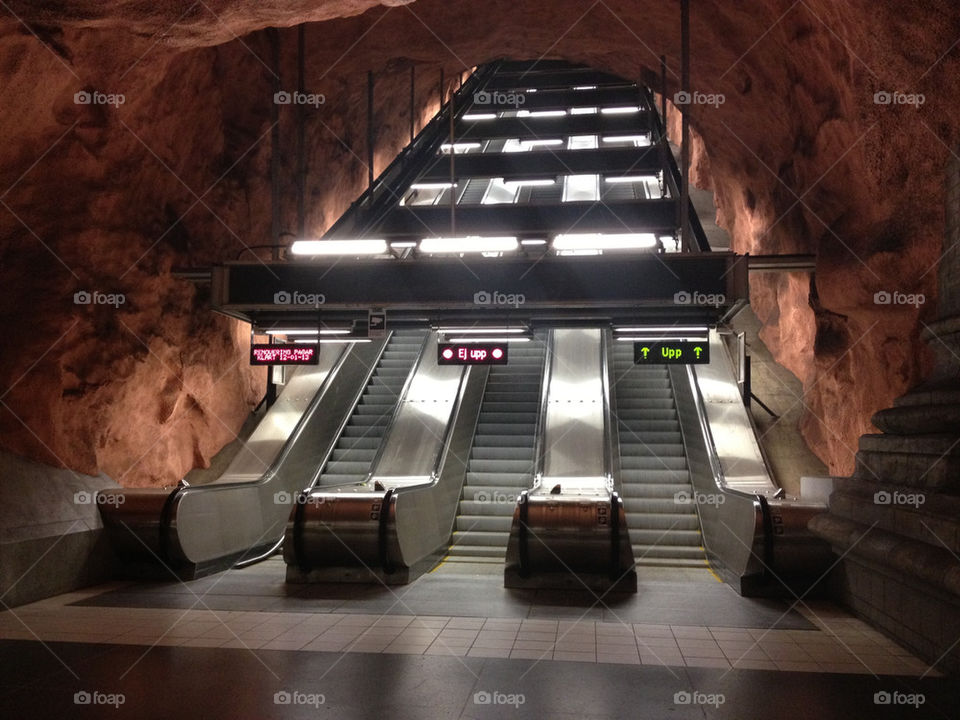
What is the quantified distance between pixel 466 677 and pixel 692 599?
3.17m

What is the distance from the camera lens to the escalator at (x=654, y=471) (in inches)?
365

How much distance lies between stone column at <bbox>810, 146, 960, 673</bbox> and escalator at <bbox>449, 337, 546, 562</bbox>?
420 centimetres

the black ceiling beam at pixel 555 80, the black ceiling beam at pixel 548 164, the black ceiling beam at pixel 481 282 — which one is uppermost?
the black ceiling beam at pixel 555 80

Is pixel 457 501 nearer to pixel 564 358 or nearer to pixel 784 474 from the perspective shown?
pixel 564 358

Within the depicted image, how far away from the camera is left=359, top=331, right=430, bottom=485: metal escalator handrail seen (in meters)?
10.1

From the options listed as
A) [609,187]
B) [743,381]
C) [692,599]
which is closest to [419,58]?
[609,187]

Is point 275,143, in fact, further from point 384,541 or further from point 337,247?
point 384,541

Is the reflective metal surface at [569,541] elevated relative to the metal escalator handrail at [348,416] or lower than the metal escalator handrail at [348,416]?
lower

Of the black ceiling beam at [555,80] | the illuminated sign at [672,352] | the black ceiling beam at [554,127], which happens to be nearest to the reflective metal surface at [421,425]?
the illuminated sign at [672,352]

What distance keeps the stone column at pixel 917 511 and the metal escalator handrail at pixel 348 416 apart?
5.83 m

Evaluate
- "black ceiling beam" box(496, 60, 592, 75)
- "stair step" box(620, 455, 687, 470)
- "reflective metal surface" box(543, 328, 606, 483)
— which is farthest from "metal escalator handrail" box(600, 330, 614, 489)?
"black ceiling beam" box(496, 60, 592, 75)

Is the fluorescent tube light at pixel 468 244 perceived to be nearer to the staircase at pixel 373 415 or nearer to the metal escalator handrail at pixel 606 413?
the metal escalator handrail at pixel 606 413

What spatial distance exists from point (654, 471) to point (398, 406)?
13.0ft

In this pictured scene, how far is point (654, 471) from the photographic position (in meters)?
10.6
